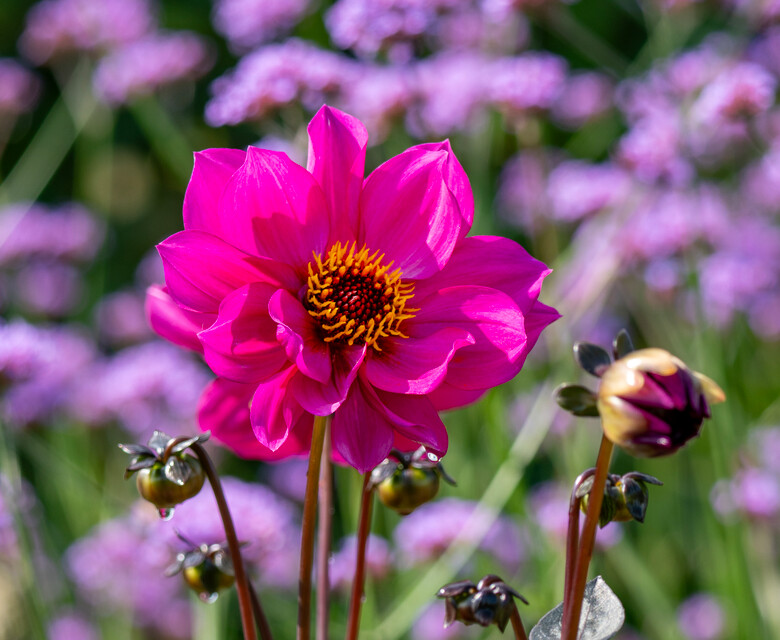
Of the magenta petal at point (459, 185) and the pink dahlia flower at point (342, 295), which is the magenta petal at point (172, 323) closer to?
the pink dahlia flower at point (342, 295)

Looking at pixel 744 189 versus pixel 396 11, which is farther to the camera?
pixel 744 189

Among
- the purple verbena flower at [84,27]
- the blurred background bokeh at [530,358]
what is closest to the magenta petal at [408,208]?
the blurred background bokeh at [530,358]

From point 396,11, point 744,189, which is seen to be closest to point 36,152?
point 396,11

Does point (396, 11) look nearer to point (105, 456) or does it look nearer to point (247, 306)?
point (247, 306)

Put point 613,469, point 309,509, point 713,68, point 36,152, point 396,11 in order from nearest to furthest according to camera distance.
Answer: point 309,509 < point 396,11 < point 713,68 < point 613,469 < point 36,152

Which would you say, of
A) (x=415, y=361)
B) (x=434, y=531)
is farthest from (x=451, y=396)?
(x=434, y=531)

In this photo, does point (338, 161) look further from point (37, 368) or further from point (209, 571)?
point (37, 368)

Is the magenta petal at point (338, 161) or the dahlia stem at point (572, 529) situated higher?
the magenta petal at point (338, 161)
